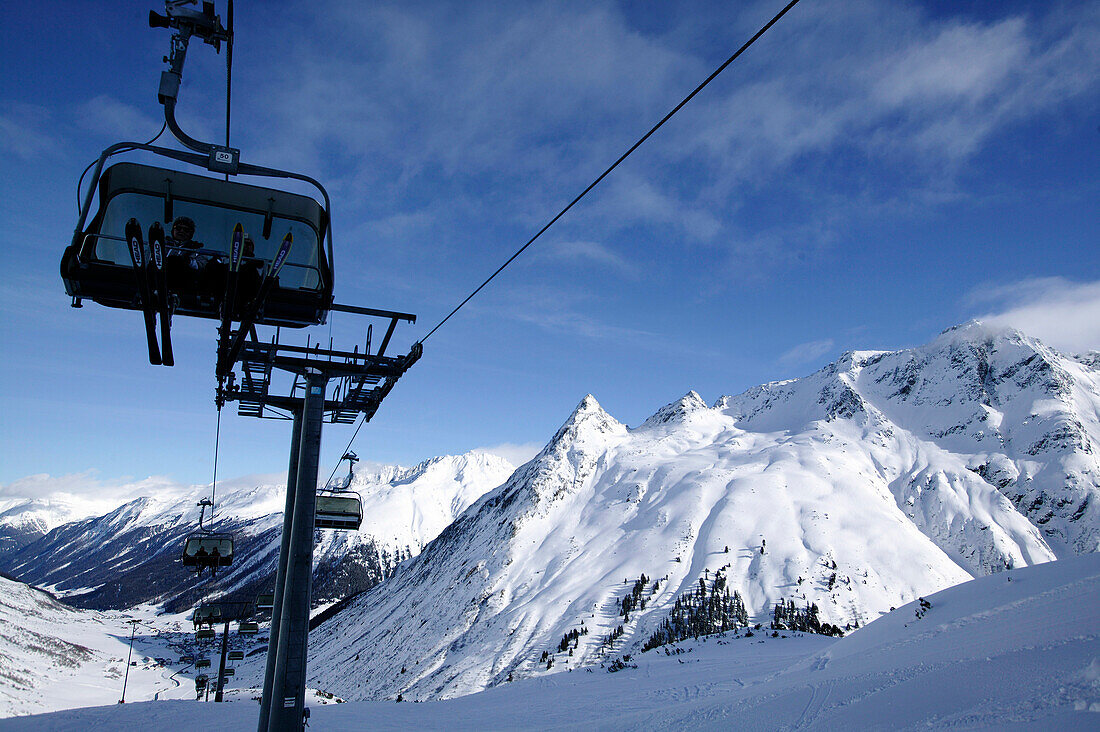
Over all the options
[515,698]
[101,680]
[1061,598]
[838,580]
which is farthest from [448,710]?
[101,680]

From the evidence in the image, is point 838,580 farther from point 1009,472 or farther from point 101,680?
point 101,680

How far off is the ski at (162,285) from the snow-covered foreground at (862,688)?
11.2 meters

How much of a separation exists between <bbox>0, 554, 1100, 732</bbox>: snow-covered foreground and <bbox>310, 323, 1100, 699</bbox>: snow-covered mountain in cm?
5221

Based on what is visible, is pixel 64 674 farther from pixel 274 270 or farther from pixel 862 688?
pixel 274 270

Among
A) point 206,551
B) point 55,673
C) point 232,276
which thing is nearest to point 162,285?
point 232,276

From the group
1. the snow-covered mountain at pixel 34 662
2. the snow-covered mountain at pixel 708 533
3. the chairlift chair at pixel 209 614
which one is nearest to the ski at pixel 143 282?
the chairlift chair at pixel 209 614

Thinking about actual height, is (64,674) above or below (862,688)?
below

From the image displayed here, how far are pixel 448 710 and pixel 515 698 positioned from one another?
2794 millimetres

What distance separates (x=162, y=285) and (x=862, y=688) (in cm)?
1365

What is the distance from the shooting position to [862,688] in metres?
11.7

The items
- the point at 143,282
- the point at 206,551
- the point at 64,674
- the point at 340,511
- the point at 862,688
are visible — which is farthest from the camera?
the point at 64,674

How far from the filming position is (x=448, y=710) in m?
24.6

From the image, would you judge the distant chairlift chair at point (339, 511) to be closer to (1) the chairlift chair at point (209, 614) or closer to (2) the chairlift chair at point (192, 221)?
(2) the chairlift chair at point (192, 221)

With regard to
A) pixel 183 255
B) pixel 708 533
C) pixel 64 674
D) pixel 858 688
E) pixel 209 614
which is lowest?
pixel 64 674
